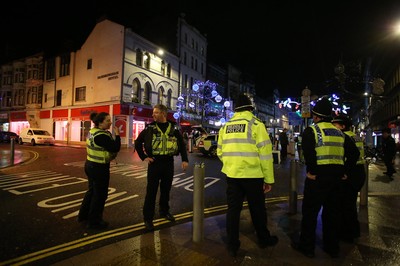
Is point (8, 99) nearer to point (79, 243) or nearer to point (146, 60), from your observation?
point (146, 60)

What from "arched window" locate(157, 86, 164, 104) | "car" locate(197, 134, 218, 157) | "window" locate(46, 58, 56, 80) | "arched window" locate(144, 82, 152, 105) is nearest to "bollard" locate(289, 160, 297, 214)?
"car" locate(197, 134, 218, 157)

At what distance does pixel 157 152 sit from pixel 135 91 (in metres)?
26.0

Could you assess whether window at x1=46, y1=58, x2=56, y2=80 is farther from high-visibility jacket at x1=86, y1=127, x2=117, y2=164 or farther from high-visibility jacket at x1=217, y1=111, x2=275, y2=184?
high-visibility jacket at x1=217, y1=111, x2=275, y2=184

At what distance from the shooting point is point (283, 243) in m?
3.78

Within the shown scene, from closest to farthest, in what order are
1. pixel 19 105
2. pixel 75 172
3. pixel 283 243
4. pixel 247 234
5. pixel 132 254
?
pixel 132 254 < pixel 283 243 < pixel 247 234 < pixel 75 172 < pixel 19 105

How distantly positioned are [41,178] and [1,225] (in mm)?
4282

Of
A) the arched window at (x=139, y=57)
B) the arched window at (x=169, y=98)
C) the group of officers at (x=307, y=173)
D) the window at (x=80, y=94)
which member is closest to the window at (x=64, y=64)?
the window at (x=80, y=94)

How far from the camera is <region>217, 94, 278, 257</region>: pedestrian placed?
332 centimetres

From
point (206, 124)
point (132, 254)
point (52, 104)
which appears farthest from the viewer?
point (206, 124)

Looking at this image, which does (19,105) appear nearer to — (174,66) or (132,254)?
(174,66)

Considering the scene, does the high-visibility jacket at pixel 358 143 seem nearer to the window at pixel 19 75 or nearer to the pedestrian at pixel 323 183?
the pedestrian at pixel 323 183

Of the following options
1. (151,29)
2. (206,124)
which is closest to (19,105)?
(151,29)

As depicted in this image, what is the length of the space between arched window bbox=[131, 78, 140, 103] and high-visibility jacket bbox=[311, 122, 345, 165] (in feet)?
86.5

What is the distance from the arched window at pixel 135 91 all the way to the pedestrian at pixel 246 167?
2614 centimetres
